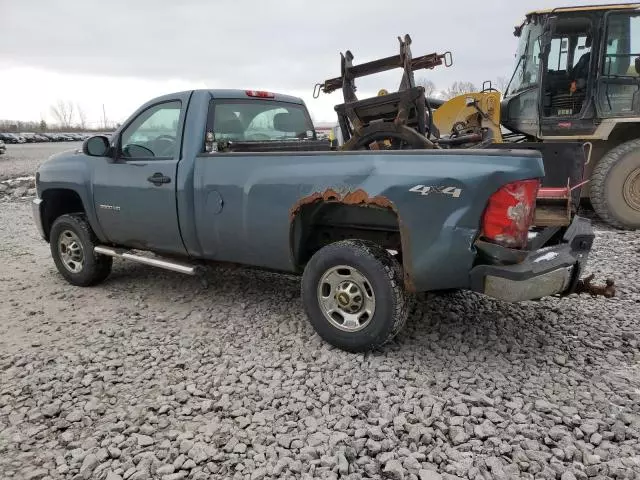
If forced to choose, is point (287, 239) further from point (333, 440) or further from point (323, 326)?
point (333, 440)

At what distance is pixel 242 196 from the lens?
13.5 ft

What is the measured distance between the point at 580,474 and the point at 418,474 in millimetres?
770

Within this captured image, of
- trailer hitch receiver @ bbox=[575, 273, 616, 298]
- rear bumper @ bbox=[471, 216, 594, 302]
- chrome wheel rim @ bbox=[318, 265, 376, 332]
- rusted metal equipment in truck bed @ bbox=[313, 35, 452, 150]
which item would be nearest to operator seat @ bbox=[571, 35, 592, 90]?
rusted metal equipment in truck bed @ bbox=[313, 35, 452, 150]

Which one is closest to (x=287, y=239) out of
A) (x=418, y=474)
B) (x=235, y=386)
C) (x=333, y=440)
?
(x=235, y=386)

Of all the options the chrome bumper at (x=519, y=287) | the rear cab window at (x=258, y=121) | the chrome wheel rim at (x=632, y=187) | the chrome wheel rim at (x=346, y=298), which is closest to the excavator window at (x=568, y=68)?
the chrome wheel rim at (x=632, y=187)

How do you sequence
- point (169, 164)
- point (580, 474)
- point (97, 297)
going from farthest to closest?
point (97, 297) < point (169, 164) < point (580, 474)

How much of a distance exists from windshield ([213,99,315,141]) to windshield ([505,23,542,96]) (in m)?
4.85

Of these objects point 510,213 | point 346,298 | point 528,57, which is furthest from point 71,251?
point 528,57

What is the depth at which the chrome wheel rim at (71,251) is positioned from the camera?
557 cm

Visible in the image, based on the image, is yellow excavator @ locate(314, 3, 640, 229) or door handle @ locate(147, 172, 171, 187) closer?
door handle @ locate(147, 172, 171, 187)

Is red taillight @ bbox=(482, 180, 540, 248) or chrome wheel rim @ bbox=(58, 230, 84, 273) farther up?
red taillight @ bbox=(482, 180, 540, 248)

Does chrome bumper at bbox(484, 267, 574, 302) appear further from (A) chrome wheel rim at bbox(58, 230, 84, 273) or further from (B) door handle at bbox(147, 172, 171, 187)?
(A) chrome wheel rim at bbox(58, 230, 84, 273)

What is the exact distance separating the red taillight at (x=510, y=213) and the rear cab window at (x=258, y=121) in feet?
8.53

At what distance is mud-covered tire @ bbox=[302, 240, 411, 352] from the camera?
11.5 ft
